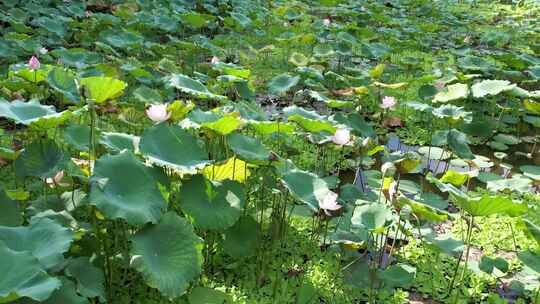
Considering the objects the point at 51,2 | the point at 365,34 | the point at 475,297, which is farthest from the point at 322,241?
the point at 51,2

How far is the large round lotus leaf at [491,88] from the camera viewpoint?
3.90 metres

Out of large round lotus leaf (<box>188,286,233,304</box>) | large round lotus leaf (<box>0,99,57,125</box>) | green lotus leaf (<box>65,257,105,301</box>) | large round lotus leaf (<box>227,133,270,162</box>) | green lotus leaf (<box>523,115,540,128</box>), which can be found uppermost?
large round lotus leaf (<box>0,99,57,125</box>)

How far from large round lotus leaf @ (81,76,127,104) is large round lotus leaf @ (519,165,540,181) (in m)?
2.80

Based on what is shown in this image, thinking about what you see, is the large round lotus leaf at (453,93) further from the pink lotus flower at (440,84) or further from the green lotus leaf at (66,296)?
the green lotus leaf at (66,296)

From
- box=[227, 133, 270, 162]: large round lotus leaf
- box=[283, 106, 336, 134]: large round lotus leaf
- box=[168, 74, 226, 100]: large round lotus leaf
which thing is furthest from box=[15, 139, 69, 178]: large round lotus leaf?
A: box=[283, 106, 336, 134]: large round lotus leaf

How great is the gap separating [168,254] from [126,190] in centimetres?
28

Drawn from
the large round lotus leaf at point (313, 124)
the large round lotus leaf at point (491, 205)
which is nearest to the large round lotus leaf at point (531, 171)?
the large round lotus leaf at point (491, 205)

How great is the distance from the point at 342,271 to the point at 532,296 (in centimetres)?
90

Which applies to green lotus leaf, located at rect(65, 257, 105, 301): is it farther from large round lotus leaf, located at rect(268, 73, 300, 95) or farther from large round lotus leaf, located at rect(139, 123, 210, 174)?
large round lotus leaf, located at rect(268, 73, 300, 95)

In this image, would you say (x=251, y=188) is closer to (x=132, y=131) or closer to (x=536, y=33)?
(x=132, y=131)

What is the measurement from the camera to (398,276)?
2.24 meters

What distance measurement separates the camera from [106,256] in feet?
6.75

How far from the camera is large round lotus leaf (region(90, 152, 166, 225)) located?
A: 175 cm

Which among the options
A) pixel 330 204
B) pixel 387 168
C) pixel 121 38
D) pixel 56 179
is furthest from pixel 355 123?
pixel 121 38
